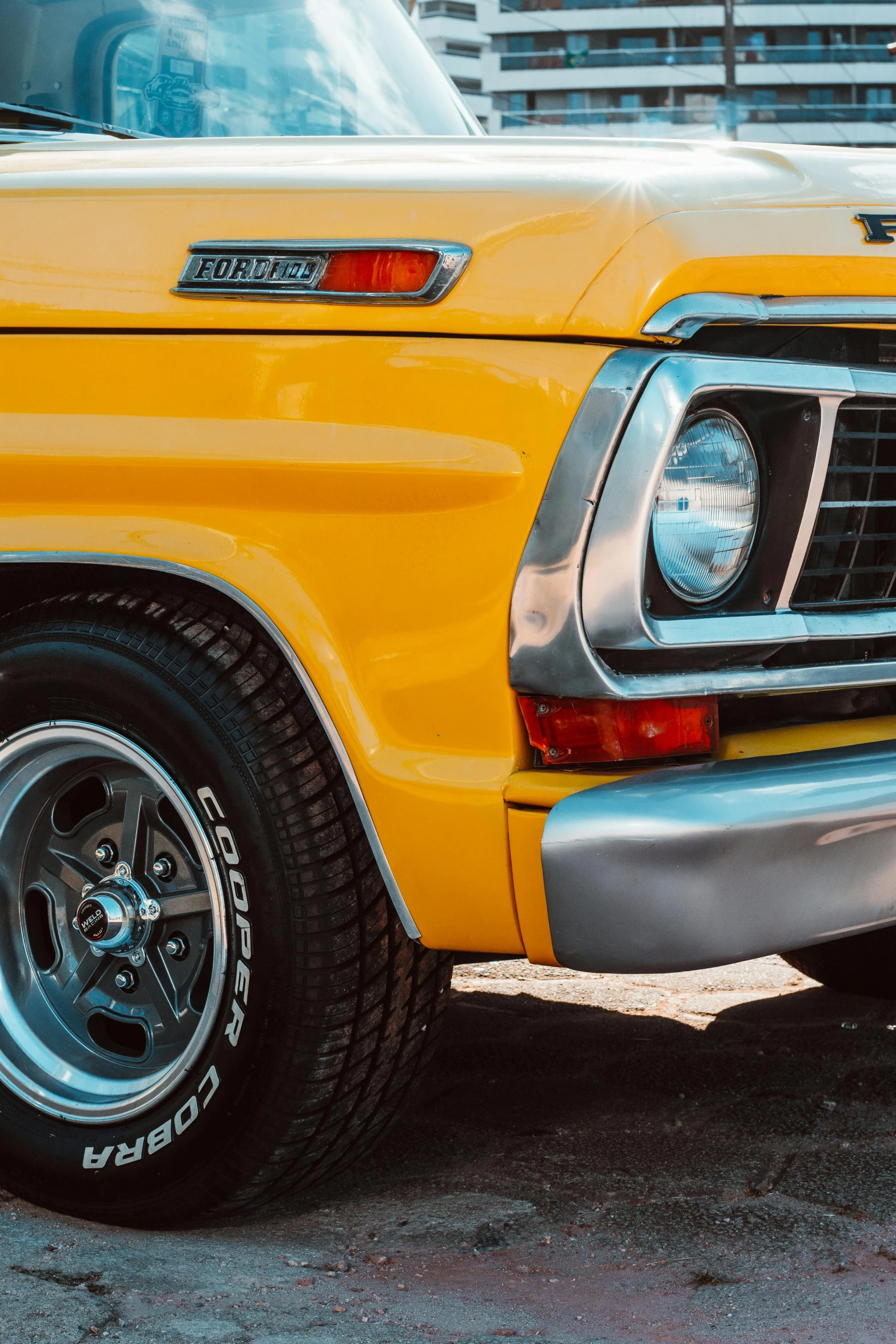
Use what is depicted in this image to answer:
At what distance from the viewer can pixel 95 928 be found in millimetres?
2373

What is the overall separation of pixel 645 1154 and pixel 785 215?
1463mm

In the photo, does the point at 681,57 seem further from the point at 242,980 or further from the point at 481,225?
the point at 242,980

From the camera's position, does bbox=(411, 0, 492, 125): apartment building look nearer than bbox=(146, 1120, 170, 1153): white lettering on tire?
No

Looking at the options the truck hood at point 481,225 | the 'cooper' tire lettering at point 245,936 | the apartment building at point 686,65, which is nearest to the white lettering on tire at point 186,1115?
the 'cooper' tire lettering at point 245,936

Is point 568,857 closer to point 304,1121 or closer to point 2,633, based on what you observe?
point 304,1121

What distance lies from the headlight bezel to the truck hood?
147 millimetres

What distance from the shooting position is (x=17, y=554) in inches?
87.6

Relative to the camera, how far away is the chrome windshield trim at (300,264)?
194 cm

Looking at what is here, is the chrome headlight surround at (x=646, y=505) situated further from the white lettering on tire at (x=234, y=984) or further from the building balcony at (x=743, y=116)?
the building balcony at (x=743, y=116)

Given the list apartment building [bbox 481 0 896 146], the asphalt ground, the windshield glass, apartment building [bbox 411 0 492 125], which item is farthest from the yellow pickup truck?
apartment building [bbox 411 0 492 125]

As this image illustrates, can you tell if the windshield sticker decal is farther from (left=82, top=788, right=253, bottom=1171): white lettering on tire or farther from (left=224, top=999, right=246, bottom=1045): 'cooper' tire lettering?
(left=224, top=999, right=246, bottom=1045): 'cooper' tire lettering

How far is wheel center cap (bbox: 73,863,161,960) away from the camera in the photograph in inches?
92.8

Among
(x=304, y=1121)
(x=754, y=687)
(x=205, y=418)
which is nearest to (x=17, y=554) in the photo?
(x=205, y=418)

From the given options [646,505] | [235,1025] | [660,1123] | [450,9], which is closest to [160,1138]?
[235,1025]
